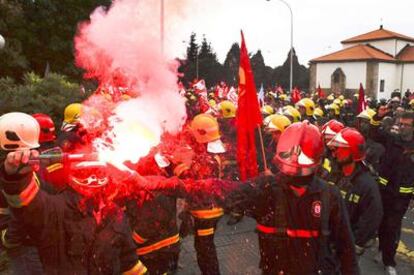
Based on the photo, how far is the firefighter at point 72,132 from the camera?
19.1 ft

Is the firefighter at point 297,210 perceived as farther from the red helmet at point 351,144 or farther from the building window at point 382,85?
the building window at point 382,85

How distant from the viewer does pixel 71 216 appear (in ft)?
9.97

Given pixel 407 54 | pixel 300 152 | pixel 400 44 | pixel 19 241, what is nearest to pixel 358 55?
pixel 407 54

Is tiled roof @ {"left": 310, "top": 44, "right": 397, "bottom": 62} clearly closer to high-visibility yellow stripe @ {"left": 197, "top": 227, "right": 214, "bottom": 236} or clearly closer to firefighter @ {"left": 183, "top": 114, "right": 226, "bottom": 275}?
firefighter @ {"left": 183, "top": 114, "right": 226, "bottom": 275}

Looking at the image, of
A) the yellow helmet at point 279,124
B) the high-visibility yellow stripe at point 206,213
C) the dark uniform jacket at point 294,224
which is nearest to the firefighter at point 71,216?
the dark uniform jacket at point 294,224

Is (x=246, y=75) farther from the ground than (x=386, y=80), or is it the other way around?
(x=246, y=75)

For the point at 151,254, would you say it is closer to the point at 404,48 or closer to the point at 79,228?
the point at 79,228

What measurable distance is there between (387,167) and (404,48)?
233 ft

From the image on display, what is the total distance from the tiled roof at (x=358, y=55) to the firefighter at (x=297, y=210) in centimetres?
6367

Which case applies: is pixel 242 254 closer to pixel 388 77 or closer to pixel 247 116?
pixel 247 116

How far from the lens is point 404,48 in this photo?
69.1m

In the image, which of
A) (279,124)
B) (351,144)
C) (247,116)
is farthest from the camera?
(279,124)

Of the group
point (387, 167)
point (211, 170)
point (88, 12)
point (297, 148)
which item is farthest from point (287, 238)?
point (88, 12)

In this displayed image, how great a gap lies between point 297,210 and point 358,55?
65812mm
